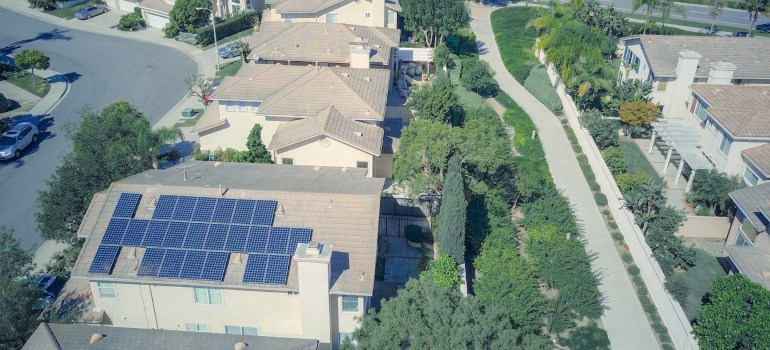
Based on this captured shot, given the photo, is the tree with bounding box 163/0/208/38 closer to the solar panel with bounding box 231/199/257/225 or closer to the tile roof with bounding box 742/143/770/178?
the solar panel with bounding box 231/199/257/225

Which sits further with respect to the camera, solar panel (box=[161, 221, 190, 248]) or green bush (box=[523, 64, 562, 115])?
green bush (box=[523, 64, 562, 115])

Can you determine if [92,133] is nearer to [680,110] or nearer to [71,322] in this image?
[71,322]

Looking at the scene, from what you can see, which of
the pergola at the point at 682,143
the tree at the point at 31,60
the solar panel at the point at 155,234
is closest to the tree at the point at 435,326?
the solar panel at the point at 155,234

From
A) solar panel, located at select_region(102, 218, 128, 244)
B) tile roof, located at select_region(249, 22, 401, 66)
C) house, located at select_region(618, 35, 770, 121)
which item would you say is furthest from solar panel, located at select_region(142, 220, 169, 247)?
house, located at select_region(618, 35, 770, 121)

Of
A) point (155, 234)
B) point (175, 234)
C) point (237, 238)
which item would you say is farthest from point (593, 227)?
point (155, 234)

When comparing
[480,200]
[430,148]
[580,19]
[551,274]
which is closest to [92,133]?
[430,148]

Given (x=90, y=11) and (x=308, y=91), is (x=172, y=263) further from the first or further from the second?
(x=90, y=11)

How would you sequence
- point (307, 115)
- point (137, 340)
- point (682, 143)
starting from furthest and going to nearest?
point (682, 143), point (307, 115), point (137, 340)
